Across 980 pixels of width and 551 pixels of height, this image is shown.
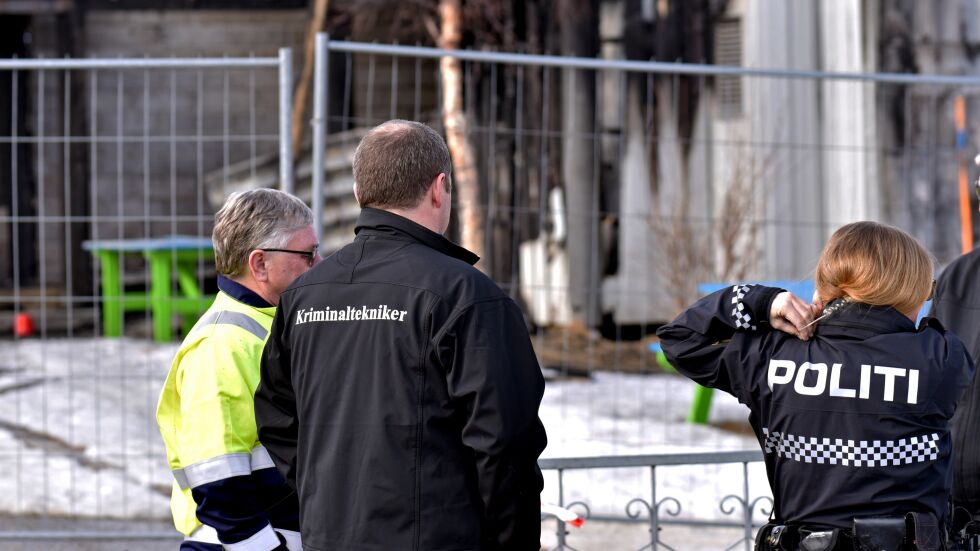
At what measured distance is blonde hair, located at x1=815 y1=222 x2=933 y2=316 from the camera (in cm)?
231

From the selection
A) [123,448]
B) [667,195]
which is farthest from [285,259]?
[667,195]

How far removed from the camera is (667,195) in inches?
358

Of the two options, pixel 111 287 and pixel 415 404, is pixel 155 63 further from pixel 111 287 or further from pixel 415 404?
pixel 111 287

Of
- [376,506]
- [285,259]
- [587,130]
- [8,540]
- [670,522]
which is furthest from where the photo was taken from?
[587,130]

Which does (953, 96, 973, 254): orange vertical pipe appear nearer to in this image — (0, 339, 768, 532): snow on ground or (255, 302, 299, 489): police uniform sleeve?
(0, 339, 768, 532): snow on ground

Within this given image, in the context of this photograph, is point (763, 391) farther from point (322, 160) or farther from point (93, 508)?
point (93, 508)

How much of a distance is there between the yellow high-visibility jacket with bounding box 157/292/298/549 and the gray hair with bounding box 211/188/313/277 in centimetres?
11

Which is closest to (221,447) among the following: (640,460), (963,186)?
(640,460)

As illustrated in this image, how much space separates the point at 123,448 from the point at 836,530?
4.78 meters

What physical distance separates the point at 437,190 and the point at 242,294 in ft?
2.06

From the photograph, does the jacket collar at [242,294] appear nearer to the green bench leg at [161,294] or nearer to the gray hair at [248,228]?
the gray hair at [248,228]

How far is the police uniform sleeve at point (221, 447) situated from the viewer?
2.44 m

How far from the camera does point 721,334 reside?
8.14 ft

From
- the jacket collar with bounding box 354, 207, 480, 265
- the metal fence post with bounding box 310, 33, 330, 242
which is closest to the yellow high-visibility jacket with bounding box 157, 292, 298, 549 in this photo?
the jacket collar with bounding box 354, 207, 480, 265
